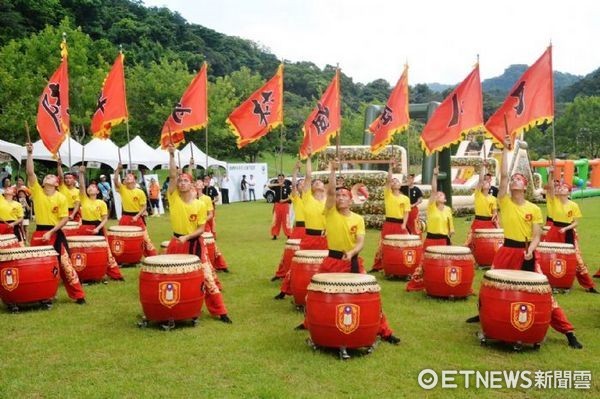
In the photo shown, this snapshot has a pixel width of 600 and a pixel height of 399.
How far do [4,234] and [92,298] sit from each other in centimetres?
205

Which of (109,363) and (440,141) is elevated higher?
(440,141)

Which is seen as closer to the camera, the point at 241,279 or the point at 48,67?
Result: the point at 241,279

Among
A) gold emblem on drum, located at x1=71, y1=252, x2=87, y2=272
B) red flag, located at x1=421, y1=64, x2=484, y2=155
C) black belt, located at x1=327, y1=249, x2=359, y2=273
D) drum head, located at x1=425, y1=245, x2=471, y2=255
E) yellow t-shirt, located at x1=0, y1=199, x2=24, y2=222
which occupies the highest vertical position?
red flag, located at x1=421, y1=64, x2=484, y2=155

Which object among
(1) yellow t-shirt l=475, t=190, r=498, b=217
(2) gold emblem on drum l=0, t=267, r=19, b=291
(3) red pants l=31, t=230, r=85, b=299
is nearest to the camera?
(2) gold emblem on drum l=0, t=267, r=19, b=291

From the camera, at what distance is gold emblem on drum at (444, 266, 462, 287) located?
9.18 metres

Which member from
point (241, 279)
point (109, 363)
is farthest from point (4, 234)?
point (109, 363)

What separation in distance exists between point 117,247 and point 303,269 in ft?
16.8

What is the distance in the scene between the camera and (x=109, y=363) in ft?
20.4

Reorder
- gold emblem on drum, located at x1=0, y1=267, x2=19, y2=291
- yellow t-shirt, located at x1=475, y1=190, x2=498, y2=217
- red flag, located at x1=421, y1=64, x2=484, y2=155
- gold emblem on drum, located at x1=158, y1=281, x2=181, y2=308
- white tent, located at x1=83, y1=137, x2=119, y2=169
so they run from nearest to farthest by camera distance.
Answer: gold emblem on drum, located at x1=158, y1=281, x2=181, y2=308, gold emblem on drum, located at x1=0, y1=267, x2=19, y2=291, red flag, located at x1=421, y1=64, x2=484, y2=155, yellow t-shirt, located at x1=475, y1=190, x2=498, y2=217, white tent, located at x1=83, y1=137, x2=119, y2=169

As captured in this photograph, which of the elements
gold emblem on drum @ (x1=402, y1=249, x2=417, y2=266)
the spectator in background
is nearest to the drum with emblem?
gold emblem on drum @ (x1=402, y1=249, x2=417, y2=266)

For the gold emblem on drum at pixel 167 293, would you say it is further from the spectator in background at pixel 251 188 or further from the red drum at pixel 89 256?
the spectator in background at pixel 251 188

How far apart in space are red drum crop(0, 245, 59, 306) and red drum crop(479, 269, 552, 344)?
5806 mm

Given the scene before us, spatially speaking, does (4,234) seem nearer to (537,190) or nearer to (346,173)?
(346,173)

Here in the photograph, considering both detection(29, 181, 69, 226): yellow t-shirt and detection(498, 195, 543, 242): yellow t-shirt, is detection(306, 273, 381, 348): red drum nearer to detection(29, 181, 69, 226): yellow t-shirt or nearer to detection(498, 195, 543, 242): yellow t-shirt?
detection(498, 195, 543, 242): yellow t-shirt
